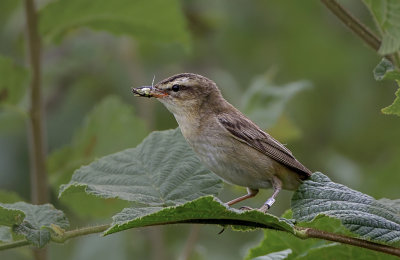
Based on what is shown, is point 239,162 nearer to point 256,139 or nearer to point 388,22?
point 256,139

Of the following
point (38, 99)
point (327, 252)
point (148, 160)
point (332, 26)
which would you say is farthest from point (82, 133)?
point (332, 26)

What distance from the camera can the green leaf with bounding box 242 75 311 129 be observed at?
5.07m

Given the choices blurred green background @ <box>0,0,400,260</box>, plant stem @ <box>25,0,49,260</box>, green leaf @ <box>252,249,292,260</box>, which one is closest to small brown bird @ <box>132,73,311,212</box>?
green leaf @ <box>252,249,292,260</box>

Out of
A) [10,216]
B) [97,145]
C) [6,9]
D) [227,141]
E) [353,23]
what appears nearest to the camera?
[10,216]

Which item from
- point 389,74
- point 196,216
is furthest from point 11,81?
point 389,74

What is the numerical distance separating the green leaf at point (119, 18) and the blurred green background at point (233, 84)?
4.57 feet

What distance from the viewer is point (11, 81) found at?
441 cm

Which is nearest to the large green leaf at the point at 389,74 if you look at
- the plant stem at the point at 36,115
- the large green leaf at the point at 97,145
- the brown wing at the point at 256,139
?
the brown wing at the point at 256,139

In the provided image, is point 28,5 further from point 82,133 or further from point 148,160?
point 148,160

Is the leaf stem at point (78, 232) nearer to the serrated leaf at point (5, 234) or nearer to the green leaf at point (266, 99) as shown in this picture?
the serrated leaf at point (5, 234)

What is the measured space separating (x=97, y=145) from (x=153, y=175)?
1.81m

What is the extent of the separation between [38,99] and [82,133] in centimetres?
82

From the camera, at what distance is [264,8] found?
27.9 ft

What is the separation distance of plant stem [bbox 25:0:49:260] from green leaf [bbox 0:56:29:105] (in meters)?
0.07
